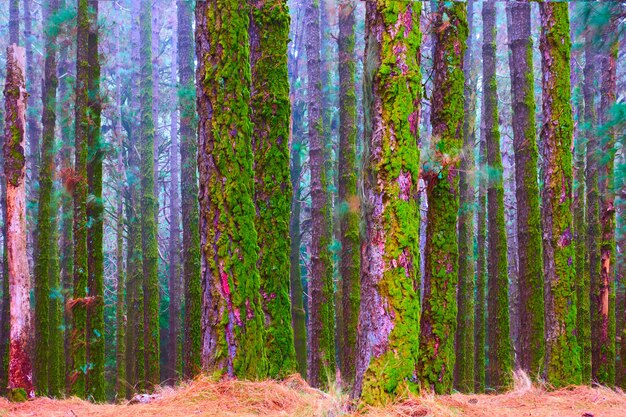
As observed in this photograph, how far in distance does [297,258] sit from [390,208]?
1062 cm

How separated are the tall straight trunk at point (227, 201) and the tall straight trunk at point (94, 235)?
3074mm

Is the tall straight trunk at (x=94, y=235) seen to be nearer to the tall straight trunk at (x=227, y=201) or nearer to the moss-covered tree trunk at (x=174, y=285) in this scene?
the tall straight trunk at (x=227, y=201)


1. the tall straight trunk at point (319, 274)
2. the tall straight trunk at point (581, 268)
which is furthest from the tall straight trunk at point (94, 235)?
the tall straight trunk at point (581, 268)

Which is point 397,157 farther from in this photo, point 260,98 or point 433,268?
point 260,98

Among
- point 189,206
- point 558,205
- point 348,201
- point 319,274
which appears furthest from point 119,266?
point 558,205

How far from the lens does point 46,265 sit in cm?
1143

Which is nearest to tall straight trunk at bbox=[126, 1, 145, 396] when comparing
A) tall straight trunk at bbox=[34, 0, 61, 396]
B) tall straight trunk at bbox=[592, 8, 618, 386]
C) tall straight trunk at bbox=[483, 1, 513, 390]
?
tall straight trunk at bbox=[34, 0, 61, 396]

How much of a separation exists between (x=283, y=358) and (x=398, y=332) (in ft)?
8.51

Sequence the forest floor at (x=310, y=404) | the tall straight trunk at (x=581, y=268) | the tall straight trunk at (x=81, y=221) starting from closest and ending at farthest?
the forest floor at (x=310, y=404), the tall straight trunk at (x=81, y=221), the tall straight trunk at (x=581, y=268)

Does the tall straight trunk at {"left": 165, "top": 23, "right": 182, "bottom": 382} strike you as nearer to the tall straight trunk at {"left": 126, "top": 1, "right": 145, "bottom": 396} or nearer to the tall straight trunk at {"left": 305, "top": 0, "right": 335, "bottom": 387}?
the tall straight trunk at {"left": 126, "top": 1, "right": 145, "bottom": 396}

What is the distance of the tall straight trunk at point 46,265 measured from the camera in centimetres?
1146

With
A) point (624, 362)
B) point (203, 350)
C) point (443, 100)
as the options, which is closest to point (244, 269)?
point (203, 350)

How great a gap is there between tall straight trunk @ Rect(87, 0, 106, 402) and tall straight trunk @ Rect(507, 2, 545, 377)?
594cm

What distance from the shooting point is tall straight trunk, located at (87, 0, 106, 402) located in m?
9.72
